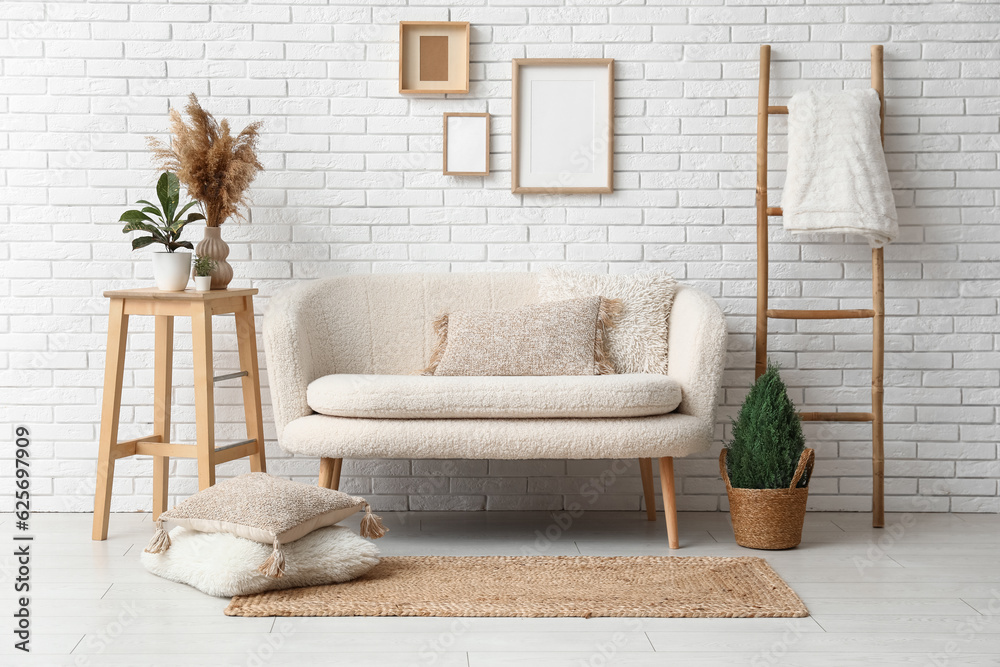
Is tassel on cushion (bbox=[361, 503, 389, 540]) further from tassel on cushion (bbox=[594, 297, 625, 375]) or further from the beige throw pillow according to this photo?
tassel on cushion (bbox=[594, 297, 625, 375])

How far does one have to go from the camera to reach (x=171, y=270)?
2.68 m

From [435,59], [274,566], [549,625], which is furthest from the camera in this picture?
[435,59]

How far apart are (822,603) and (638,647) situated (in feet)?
1.82

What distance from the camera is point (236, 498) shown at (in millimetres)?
2221

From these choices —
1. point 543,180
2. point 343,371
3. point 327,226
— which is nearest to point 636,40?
point 543,180

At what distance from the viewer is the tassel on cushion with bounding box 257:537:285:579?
80.9 inches

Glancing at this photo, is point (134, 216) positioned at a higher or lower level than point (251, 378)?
higher

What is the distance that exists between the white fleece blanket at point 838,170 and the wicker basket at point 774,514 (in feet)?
2.54

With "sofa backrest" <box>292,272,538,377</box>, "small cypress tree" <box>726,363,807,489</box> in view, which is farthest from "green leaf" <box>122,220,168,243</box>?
A: "small cypress tree" <box>726,363,807,489</box>

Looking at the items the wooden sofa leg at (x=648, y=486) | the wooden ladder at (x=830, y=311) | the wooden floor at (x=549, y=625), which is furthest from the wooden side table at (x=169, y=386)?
the wooden ladder at (x=830, y=311)

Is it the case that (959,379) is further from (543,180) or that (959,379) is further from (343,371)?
(343,371)

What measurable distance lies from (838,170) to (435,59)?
1386 mm

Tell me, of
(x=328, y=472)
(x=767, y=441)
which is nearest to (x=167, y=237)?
(x=328, y=472)

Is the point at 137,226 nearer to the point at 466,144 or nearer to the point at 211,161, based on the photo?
the point at 211,161
